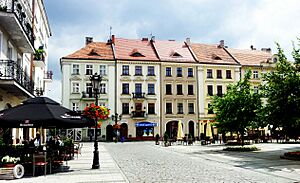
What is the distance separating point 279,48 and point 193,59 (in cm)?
3125

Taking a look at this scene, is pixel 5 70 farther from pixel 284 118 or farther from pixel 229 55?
pixel 229 55

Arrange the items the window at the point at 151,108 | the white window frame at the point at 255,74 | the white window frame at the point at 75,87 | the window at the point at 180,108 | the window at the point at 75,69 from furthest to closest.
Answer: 1. the white window frame at the point at 255,74
2. the window at the point at 180,108
3. the window at the point at 151,108
4. the white window frame at the point at 75,87
5. the window at the point at 75,69

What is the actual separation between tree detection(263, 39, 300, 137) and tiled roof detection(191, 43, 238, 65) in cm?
3169

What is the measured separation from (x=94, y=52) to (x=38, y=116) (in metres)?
35.3

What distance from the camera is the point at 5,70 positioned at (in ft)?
51.1

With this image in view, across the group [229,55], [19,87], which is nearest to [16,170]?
[19,87]

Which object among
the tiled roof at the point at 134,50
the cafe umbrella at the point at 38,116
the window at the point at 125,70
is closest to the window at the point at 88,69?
the tiled roof at the point at 134,50

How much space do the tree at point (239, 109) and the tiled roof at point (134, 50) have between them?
964 inches

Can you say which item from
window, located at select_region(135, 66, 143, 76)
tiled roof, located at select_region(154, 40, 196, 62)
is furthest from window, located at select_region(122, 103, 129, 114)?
tiled roof, located at select_region(154, 40, 196, 62)

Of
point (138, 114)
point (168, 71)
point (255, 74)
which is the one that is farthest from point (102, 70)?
point (255, 74)

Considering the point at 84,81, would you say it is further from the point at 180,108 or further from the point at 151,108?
the point at 180,108

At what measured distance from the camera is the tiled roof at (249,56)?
2083 inches

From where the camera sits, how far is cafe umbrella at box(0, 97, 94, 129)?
11.8m

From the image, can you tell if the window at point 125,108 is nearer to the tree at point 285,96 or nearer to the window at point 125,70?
the window at point 125,70
